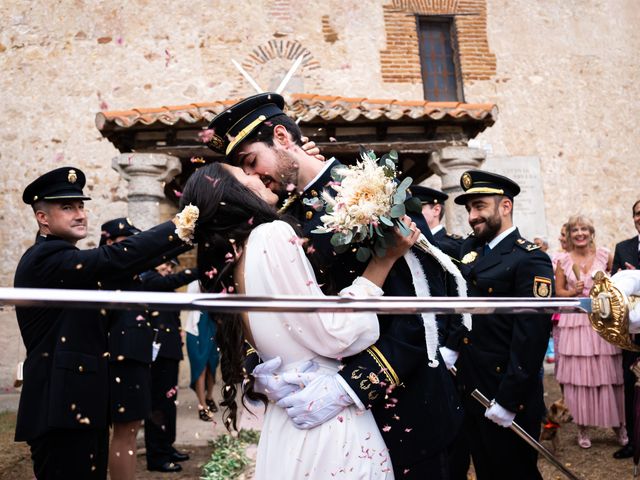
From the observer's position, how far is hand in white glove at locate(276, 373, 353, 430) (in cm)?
196

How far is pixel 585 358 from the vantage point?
6.02 m

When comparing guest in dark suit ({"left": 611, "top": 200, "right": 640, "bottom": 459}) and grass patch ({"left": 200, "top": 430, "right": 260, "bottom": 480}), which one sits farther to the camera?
guest in dark suit ({"left": 611, "top": 200, "right": 640, "bottom": 459})

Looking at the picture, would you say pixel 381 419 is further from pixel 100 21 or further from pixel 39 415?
pixel 100 21

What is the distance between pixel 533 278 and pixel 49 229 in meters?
2.80

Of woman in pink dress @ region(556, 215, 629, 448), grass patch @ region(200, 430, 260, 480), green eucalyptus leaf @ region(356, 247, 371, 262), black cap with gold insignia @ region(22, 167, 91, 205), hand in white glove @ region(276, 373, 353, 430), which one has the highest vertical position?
black cap with gold insignia @ region(22, 167, 91, 205)

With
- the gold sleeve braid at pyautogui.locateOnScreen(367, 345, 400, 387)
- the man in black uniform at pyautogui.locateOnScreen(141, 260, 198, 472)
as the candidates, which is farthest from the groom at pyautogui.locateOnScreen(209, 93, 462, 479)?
the man in black uniform at pyautogui.locateOnScreen(141, 260, 198, 472)

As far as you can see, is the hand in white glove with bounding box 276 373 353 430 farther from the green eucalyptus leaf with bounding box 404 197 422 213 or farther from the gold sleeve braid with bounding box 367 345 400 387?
the green eucalyptus leaf with bounding box 404 197 422 213

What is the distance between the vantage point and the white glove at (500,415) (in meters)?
3.36

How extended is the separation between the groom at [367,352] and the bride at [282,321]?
5 cm

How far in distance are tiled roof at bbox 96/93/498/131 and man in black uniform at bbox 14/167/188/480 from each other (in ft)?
12.7

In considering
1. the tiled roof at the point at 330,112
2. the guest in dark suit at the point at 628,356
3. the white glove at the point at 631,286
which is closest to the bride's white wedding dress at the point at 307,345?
the white glove at the point at 631,286

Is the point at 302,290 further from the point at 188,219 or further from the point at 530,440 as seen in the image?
the point at 530,440

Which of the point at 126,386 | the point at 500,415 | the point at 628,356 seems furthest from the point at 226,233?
the point at 628,356

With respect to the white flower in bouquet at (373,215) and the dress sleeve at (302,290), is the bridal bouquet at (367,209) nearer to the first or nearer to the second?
the white flower in bouquet at (373,215)
